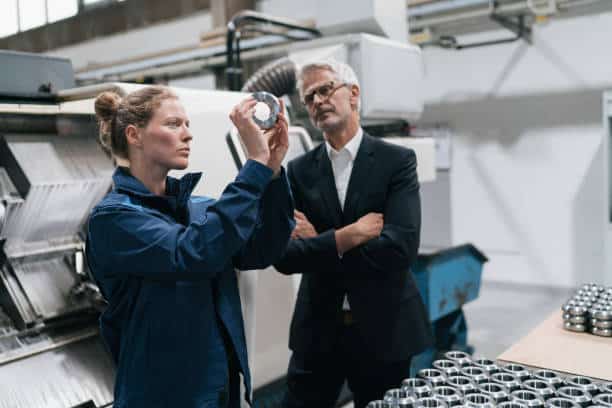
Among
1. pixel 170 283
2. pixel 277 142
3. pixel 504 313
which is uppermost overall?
pixel 277 142

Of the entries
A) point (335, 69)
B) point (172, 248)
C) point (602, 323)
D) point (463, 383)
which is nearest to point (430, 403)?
point (463, 383)

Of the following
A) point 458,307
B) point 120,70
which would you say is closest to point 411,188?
point 458,307

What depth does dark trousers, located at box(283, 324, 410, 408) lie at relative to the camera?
1646mm

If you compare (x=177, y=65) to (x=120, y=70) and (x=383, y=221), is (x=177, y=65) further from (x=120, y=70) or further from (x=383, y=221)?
(x=383, y=221)

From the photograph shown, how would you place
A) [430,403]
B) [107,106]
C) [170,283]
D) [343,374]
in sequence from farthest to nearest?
[343,374], [107,106], [170,283], [430,403]

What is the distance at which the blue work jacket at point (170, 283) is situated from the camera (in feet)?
3.81

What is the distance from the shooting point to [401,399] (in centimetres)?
104

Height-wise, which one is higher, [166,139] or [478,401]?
[166,139]

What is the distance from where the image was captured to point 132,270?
3.85ft

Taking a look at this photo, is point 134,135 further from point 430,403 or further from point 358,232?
point 430,403

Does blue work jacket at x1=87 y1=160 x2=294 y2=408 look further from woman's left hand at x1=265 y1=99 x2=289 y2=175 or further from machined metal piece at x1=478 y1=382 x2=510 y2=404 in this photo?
machined metal piece at x1=478 y1=382 x2=510 y2=404

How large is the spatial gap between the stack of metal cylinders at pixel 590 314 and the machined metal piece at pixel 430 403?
790 mm

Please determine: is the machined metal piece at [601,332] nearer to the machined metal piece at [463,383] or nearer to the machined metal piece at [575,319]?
the machined metal piece at [575,319]

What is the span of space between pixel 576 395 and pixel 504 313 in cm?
379
